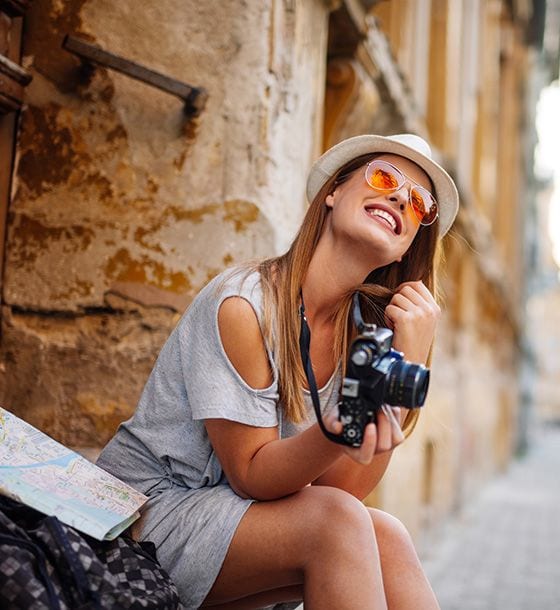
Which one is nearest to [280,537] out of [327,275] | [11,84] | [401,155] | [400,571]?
[400,571]

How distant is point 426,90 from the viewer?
7.45 m

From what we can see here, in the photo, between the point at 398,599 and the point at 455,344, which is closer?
the point at 398,599

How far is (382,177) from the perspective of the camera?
2.20 meters

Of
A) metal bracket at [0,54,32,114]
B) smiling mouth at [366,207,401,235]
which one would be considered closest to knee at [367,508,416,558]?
smiling mouth at [366,207,401,235]

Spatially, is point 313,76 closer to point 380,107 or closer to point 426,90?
point 380,107

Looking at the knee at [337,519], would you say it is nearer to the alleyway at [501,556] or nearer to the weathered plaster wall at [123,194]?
the weathered plaster wall at [123,194]

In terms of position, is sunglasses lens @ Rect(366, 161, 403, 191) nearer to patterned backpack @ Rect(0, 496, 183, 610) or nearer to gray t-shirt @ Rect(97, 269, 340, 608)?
gray t-shirt @ Rect(97, 269, 340, 608)

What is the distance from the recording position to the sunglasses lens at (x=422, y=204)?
7.29 feet

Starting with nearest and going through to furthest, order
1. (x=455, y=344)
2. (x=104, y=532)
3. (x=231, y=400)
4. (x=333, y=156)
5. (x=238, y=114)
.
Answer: (x=104, y=532) → (x=231, y=400) → (x=333, y=156) → (x=238, y=114) → (x=455, y=344)

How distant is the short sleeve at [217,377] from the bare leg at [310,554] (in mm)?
193

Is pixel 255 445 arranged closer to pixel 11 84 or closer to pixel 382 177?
pixel 382 177

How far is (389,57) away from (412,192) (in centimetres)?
248

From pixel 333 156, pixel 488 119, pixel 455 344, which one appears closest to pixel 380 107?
pixel 333 156

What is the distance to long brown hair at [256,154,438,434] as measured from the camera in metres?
2.04
